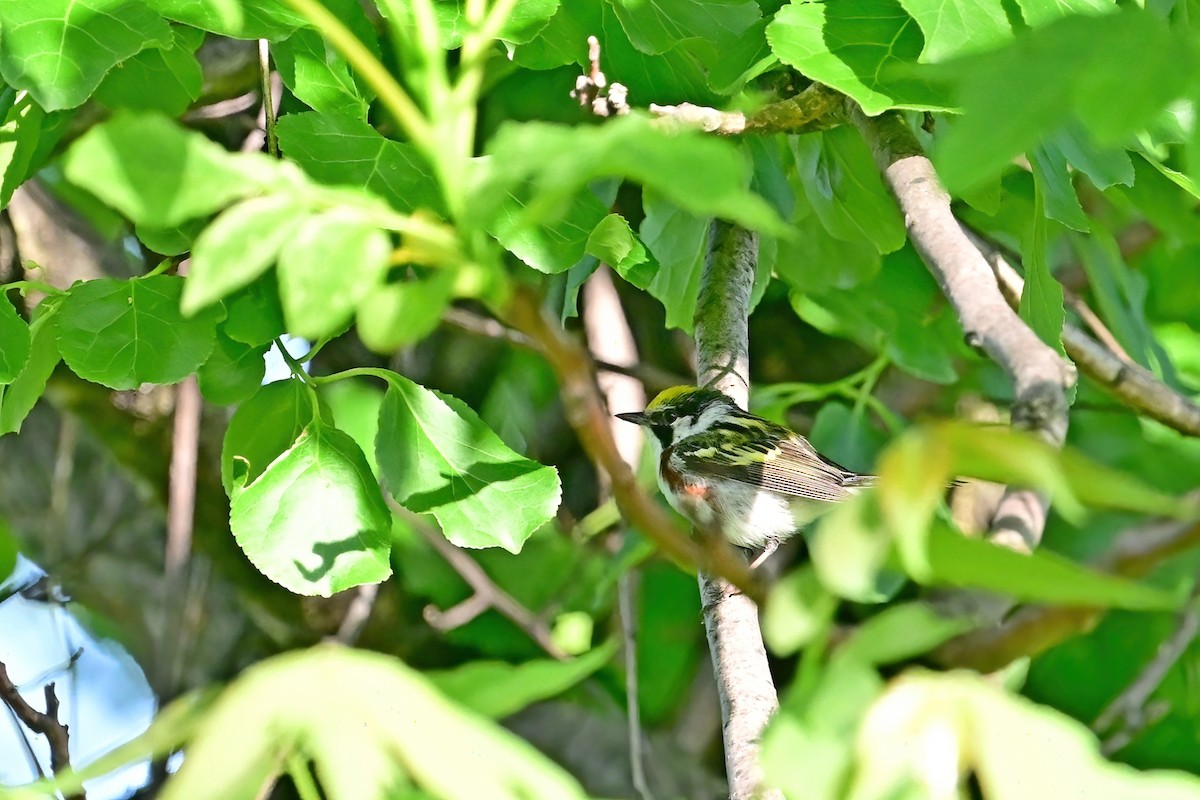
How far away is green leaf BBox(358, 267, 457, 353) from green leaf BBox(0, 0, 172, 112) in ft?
2.96

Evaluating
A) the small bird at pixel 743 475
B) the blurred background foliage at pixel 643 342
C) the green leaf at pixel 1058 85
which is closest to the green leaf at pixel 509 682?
the blurred background foliage at pixel 643 342

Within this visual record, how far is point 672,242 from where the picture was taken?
2271 mm

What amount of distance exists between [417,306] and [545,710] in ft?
9.40

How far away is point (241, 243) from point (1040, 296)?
132cm

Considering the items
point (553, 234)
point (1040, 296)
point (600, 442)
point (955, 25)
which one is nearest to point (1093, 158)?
point (1040, 296)

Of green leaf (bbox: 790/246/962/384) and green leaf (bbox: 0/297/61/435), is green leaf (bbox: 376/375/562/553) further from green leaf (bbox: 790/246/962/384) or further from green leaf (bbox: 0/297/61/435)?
green leaf (bbox: 790/246/962/384)

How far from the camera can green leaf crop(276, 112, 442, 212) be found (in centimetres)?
155

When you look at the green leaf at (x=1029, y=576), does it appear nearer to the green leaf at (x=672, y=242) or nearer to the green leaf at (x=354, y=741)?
the green leaf at (x=354, y=741)

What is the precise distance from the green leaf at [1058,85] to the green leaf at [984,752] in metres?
0.33

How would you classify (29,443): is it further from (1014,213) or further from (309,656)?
(309,656)

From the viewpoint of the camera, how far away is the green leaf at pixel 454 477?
5.51 ft

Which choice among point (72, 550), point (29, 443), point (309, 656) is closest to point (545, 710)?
point (72, 550)

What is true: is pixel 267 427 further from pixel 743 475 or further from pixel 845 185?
pixel 743 475

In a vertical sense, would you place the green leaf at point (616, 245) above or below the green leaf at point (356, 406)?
above
